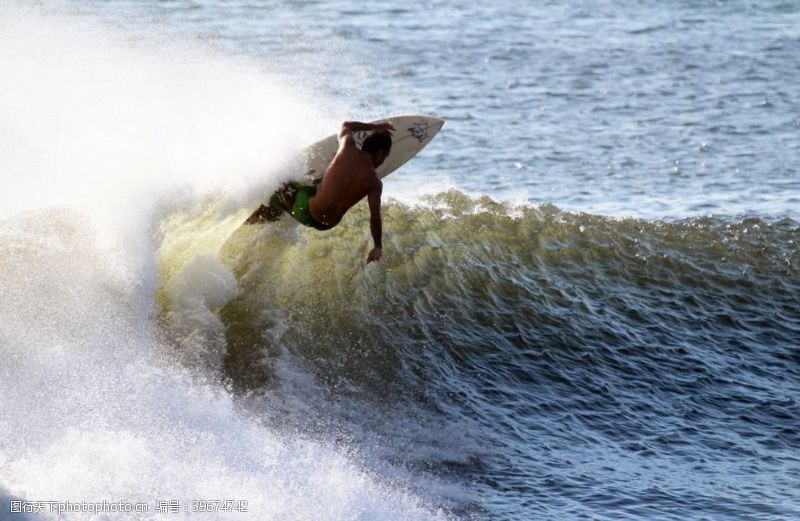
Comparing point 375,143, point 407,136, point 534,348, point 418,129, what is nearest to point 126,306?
point 375,143

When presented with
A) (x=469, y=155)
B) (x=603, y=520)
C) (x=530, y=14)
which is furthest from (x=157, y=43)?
A: (x=603, y=520)

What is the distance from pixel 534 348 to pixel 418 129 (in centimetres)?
242

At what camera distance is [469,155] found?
16.6m

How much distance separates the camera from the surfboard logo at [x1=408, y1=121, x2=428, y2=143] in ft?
34.3

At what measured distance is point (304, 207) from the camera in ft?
30.5

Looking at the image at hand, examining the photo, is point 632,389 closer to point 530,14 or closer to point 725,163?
point 725,163

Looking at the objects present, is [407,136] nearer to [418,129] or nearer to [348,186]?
[418,129]

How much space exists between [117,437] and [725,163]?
12.0 m

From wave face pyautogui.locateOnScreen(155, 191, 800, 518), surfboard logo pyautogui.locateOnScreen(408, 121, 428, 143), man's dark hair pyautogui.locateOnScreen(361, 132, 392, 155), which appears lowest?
wave face pyautogui.locateOnScreen(155, 191, 800, 518)

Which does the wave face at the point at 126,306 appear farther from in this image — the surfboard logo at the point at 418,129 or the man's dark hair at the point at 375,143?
the man's dark hair at the point at 375,143

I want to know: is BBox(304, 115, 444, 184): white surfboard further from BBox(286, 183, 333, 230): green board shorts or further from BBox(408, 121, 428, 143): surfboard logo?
BBox(286, 183, 333, 230): green board shorts

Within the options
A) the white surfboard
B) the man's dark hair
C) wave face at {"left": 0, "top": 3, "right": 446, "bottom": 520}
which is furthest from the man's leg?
the white surfboard

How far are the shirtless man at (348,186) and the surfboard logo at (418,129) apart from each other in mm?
1065

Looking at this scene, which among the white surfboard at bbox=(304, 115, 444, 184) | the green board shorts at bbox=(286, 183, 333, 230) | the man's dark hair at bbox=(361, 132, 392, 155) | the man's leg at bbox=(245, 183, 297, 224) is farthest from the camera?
the white surfboard at bbox=(304, 115, 444, 184)
